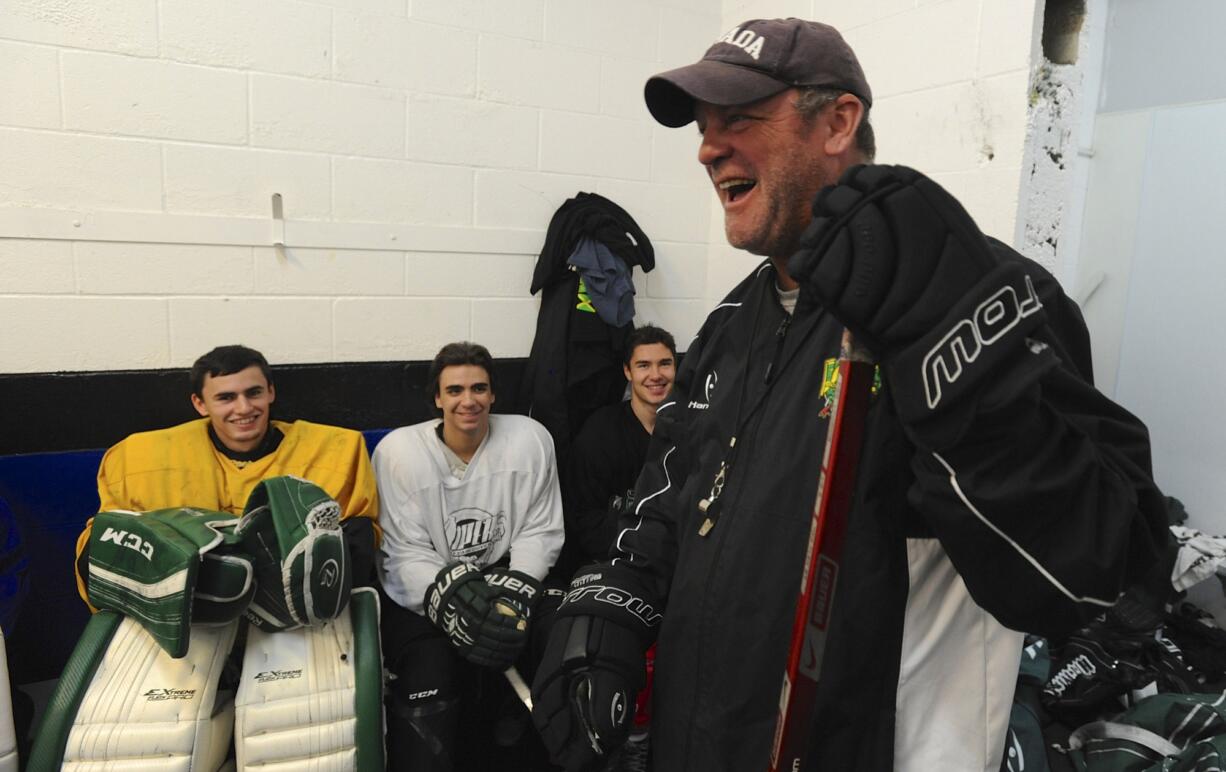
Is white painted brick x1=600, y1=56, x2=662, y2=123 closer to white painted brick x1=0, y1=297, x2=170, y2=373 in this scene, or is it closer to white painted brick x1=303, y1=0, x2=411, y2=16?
white painted brick x1=303, y1=0, x2=411, y2=16

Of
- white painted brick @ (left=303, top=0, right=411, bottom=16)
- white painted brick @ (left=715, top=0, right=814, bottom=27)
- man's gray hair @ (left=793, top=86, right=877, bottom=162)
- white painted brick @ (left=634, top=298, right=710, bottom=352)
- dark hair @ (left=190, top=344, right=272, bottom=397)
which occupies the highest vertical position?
white painted brick @ (left=715, top=0, right=814, bottom=27)

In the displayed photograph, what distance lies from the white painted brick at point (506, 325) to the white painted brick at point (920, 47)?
5.10ft

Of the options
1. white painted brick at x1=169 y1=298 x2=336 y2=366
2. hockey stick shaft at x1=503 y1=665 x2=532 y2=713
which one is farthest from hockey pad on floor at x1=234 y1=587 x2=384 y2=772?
white painted brick at x1=169 y1=298 x2=336 y2=366

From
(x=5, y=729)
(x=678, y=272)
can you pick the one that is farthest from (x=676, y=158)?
(x=5, y=729)

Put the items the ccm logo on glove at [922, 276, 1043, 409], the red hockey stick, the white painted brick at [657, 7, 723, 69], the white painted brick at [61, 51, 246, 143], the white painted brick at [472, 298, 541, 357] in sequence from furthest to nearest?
1. the white painted brick at [657, 7, 723, 69]
2. the white painted brick at [472, 298, 541, 357]
3. the white painted brick at [61, 51, 246, 143]
4. the red hockey stick
5. the ccm logo on glove at [922, 276, 1043, 409]

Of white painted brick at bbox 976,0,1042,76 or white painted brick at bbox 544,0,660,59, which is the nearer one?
white painted brick at bbox 976,0,1042,76

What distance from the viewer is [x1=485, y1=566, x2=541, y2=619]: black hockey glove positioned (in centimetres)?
209

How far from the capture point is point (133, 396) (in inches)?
97.9

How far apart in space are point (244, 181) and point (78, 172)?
0.47m

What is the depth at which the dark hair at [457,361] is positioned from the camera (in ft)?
8.44

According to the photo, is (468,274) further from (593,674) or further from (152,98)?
(593,674)

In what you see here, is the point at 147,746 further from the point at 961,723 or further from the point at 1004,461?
the point at 1004,461

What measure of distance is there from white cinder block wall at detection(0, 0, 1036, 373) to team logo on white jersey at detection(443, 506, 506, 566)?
2.50 feet

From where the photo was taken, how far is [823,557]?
0.83 m
